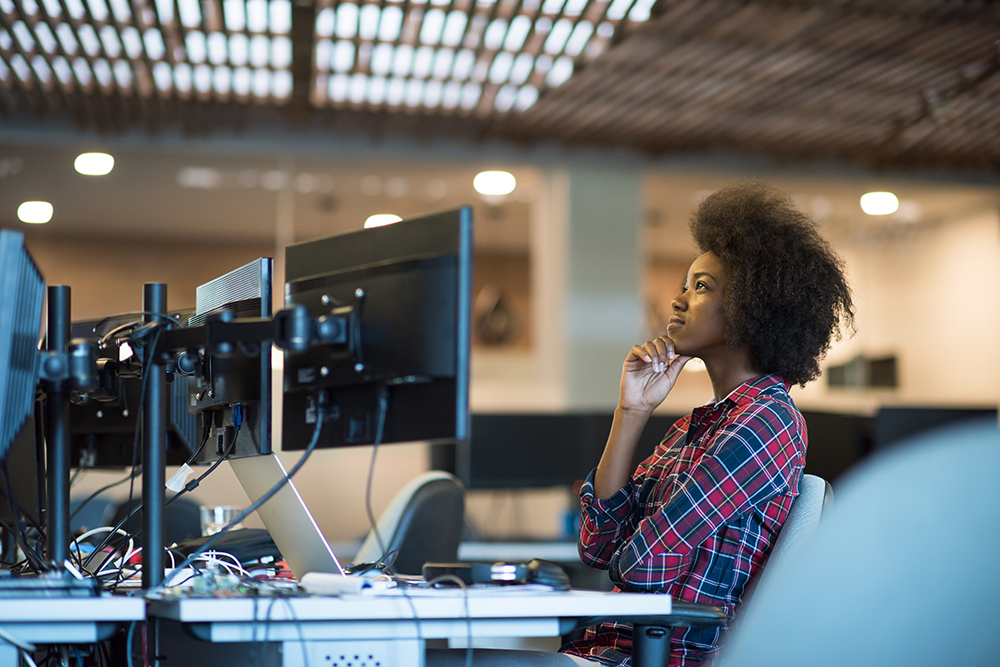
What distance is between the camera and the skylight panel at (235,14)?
13.5 ft

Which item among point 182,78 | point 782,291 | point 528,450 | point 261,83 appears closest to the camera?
point 782,291

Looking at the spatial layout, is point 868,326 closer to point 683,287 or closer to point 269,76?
point 269,76

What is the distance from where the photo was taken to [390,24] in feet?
14.3

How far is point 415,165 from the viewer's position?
19.9 feet

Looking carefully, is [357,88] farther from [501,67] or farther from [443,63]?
[501,67]

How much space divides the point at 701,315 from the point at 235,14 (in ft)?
9.85

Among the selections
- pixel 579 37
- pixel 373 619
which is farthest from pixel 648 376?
pixel 579 37

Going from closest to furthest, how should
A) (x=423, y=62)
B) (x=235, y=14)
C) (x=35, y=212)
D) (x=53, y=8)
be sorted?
(x=53, y=8) → (x=235, y=14) → (x=423, y=62) → (x=35, y=212)

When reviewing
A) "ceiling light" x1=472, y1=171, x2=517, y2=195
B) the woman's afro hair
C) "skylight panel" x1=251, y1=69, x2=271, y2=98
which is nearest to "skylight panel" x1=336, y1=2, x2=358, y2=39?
"skylight panel" x1=251, y1=69, x2=271, y2=98

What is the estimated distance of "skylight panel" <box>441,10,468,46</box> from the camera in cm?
429

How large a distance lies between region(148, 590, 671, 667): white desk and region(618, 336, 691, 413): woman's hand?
2.62ft

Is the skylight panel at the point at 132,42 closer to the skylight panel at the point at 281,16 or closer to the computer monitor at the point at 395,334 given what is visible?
the skylight panel at the point at 281,16

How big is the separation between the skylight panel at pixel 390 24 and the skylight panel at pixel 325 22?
0.22 metres

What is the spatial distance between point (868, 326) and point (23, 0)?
17.8 ft
